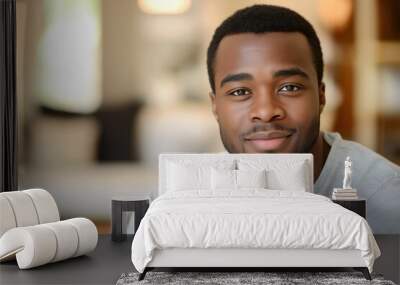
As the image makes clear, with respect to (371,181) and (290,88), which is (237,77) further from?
(371,181)

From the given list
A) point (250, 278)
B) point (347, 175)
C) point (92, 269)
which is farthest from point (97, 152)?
point (250, 278)

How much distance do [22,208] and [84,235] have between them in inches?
21.2

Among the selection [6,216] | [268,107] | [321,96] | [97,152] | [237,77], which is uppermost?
[237,77]

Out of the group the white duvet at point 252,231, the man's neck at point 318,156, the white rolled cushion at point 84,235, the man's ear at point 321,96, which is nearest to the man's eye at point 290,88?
the man's ear at point 321,96

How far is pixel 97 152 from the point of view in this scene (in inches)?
264

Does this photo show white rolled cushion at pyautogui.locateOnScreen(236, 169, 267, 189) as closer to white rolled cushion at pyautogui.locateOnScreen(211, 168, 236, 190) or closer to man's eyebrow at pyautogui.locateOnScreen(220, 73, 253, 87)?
white rolled cushion at pyautogui.locateOnScreen(211, 168, 236, 190)

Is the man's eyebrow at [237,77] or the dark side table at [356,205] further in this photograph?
the man's eyebrow at [237,77]

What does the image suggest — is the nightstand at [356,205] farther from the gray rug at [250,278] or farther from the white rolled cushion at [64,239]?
the white rolled cushion at [64,239]

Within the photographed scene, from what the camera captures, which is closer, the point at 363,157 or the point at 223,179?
the point at 223,179

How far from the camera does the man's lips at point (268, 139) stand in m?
6.39

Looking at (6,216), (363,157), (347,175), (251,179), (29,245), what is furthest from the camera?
(363,157)

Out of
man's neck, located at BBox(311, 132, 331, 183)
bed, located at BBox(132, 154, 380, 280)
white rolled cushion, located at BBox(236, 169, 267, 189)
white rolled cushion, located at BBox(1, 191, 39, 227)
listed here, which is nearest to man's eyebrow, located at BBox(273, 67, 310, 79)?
man's neck, located at BBox(311, 132, 331, 183)

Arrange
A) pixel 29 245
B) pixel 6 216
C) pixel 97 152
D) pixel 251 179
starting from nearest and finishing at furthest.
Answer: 1. pixel 29 245
2. pixel 6 216
3. pixel 251 179
4. pixel 97 152

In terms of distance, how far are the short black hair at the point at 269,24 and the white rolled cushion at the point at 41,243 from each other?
247 cm
